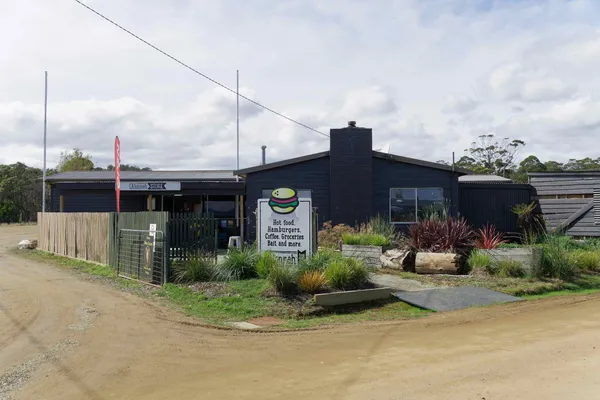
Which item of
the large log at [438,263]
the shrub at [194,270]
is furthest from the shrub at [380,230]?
the shrub at [194,270]

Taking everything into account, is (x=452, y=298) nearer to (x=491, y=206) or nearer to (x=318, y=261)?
(x=318, y=261)

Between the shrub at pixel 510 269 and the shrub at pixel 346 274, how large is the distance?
4.27 metres

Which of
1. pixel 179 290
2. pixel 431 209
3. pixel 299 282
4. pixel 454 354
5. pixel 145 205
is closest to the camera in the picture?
pixel 454 354

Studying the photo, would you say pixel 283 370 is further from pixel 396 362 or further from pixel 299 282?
pixel 299 282

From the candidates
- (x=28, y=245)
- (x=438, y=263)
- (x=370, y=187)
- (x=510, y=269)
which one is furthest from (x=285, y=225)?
(x=28, y=245)

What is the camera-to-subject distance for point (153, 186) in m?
23.3

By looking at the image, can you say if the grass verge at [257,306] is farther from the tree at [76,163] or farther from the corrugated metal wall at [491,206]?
the tree at [76,163]

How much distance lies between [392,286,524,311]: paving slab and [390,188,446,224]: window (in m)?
9.04

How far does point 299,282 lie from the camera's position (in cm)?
1099

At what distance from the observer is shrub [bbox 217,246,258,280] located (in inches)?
498

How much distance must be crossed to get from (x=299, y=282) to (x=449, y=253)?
5420 mm

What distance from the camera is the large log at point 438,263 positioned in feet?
46.8

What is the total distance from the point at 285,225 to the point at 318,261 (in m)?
2.05

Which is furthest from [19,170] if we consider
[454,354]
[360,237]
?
[454,354]
